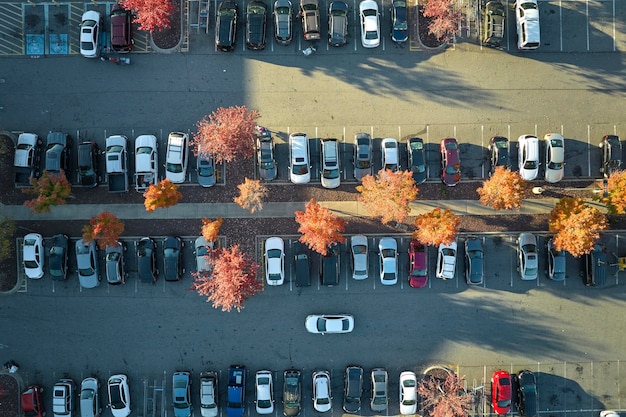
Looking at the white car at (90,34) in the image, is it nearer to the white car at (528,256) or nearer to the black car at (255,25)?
the black car at (255,25)

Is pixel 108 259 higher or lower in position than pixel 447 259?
higher

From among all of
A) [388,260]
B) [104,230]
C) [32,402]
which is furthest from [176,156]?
[32,402]

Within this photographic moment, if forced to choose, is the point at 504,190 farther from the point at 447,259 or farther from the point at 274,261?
the point at 274,261

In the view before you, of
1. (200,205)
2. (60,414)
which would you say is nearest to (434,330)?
(200,205)

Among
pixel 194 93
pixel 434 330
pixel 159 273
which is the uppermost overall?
pixel 194 93

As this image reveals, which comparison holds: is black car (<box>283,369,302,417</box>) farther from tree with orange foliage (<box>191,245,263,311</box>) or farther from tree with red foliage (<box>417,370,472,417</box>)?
tree with red foliage (<box>417,370,472,417</box>)

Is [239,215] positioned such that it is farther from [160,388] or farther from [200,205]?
[160,388]
